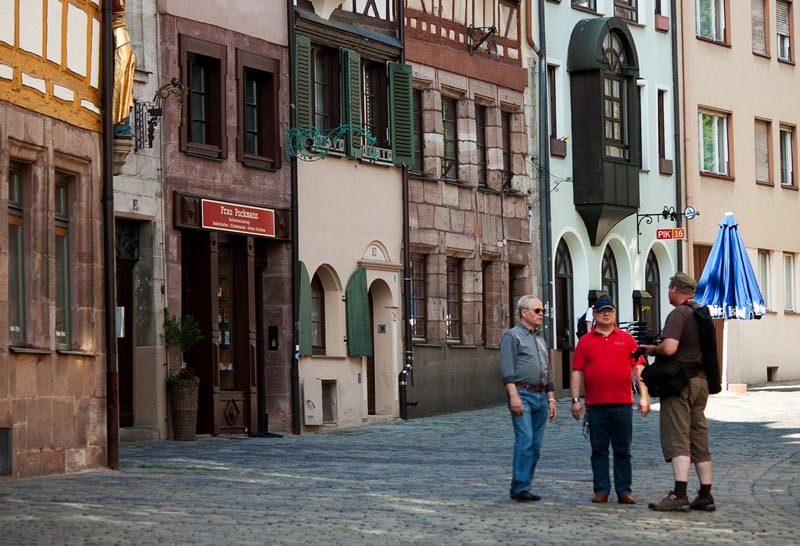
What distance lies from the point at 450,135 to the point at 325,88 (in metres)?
4.65

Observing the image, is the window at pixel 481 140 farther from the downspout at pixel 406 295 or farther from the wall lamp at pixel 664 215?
the wall lamp at pixel 664 215

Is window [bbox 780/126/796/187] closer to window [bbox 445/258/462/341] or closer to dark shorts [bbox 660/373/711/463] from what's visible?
window [bbox 445/258/462/341]

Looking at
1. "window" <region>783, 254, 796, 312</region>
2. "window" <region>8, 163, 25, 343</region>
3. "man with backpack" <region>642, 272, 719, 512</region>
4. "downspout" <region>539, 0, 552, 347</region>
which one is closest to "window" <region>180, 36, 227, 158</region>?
"window" <region>8, 163, 25, 343</region>

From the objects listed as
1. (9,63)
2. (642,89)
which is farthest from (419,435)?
(642,89)

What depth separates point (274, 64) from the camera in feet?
99.1

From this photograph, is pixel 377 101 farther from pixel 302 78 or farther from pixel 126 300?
pixel 126 300

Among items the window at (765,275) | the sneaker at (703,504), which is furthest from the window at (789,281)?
the sneaker at (703,504)

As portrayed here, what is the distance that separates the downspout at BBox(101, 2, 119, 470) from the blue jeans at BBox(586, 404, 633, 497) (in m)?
6.09

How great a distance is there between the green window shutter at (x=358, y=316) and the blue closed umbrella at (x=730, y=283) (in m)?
7.65

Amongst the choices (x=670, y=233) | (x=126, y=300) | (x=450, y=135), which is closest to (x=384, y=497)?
(x=126, y=300)

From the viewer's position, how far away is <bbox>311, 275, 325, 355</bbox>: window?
31.7 meters

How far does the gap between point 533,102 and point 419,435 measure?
11929 millimetres

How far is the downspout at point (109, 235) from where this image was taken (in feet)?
69.8

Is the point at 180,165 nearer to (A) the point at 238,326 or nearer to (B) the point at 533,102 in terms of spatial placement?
(A) the point at 238,326
